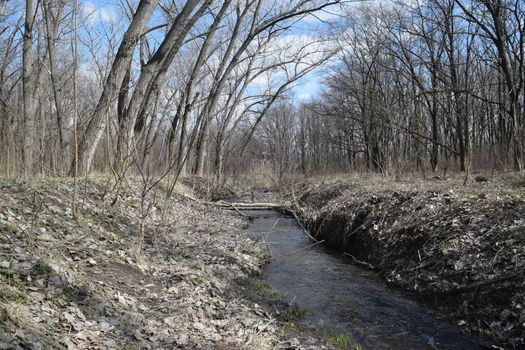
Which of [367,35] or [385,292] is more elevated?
[367,35]

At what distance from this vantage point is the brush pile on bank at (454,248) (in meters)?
4.59

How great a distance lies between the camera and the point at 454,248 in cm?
584

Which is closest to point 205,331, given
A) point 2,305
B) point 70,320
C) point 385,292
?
point 70,320

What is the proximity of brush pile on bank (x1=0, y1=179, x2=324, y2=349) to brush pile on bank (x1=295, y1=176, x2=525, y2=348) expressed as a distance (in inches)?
99.5

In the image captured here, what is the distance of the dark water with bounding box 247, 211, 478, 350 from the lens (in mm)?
4609

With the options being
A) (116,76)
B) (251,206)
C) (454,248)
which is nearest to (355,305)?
(454,248)

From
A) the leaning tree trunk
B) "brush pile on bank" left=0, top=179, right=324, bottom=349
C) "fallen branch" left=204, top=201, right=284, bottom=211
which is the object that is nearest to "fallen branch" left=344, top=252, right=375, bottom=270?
"brush pile on bank" left=0, top=179, right=324, bottom=349

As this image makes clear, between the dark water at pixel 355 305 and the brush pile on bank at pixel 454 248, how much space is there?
0.32m

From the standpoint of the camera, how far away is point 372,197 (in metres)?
9.44

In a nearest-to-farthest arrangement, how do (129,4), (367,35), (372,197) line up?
(372,197), (129,4), (367,35)

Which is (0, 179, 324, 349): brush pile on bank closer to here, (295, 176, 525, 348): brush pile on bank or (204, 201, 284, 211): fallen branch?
(295, 176, 525, 348): brush pile on bank

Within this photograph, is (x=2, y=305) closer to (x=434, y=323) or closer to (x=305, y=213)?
(x=434, y=323)

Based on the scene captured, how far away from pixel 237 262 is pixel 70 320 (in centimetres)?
400

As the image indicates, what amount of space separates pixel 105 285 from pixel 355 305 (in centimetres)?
363
